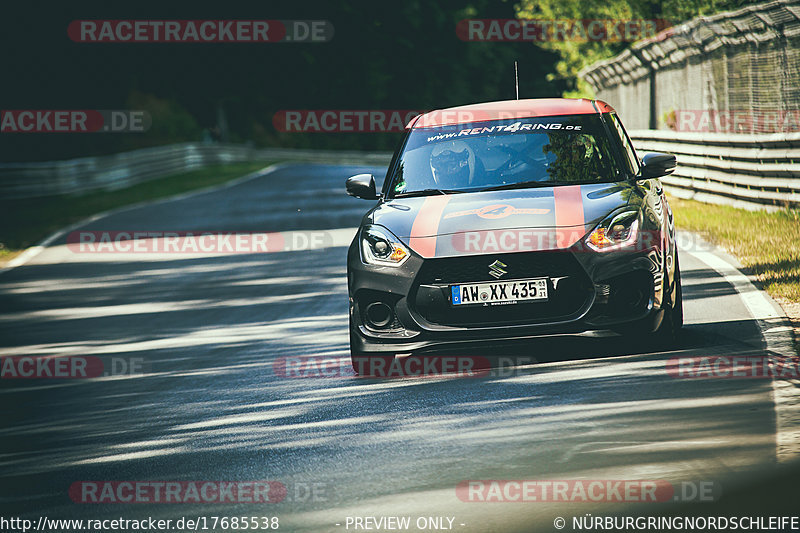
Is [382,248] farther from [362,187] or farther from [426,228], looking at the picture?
[362,187]

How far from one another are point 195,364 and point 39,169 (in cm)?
2394

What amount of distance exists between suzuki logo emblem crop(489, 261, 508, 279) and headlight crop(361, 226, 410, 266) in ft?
1.82

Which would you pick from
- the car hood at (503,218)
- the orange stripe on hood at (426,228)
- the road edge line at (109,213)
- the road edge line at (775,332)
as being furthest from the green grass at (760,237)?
the road edge line at (109,213)

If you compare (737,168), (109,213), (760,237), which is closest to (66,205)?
(109,213)

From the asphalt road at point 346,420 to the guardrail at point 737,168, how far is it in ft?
14.0

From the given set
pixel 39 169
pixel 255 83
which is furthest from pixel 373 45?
pixel 39 169

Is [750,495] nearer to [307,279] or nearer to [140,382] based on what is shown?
[140,382]

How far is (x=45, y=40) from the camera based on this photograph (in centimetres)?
4628

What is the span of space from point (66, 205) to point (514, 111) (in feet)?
71.2

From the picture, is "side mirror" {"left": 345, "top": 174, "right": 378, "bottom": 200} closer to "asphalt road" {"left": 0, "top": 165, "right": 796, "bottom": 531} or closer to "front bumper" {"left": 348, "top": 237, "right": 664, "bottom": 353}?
"asphalt road" {"left": 0, "top": 165, "right": 796, "bottom": 531}

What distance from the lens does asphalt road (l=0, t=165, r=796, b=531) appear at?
516 centimetres

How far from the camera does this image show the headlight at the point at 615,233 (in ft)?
22.9

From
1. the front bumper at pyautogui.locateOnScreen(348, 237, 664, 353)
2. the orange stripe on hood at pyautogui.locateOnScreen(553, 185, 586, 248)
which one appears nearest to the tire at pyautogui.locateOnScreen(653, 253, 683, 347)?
the front bumper at pyautogui.locateOnScreen(348, 237, 664, 353)

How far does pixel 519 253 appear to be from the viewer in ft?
22.7
